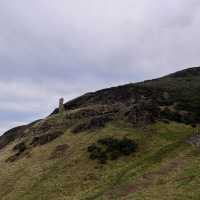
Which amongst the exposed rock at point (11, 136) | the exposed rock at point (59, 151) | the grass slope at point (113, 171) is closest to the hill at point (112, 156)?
the grass slope at point (113, 171)

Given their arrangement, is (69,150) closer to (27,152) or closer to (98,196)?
(27,152)

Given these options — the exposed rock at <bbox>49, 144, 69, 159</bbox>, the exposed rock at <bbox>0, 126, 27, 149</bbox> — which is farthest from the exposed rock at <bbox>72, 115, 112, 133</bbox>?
the exposed rock at <bbox>0, 126, 27, 149</bbox>

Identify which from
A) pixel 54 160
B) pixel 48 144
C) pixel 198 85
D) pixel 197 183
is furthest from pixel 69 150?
pixel 198 85

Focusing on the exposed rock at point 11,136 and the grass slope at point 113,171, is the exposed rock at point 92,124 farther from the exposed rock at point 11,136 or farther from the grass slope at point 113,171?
the exposed rock at point 11,136

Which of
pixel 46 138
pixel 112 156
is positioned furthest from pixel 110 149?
pixel 46 138

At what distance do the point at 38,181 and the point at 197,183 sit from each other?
773 inches

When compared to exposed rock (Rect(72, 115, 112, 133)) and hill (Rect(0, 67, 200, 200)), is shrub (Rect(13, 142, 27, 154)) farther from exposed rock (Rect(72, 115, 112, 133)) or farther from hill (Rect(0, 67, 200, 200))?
exposed rock (Rect(72, 115, 112, 133))

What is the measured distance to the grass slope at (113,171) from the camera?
125ft

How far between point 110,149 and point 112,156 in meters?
1.75

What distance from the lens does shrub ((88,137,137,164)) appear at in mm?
50406

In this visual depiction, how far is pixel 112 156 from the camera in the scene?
166 ft

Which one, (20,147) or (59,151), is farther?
(20,147)

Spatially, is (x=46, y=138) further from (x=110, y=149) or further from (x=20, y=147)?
(x=110, y=149)

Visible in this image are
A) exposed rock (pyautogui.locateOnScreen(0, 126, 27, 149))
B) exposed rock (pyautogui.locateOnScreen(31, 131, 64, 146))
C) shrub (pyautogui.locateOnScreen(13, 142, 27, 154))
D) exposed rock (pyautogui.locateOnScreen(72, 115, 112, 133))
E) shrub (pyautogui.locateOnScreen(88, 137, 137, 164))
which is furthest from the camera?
exposed rock (pyautogui.locateOnScreen(0, 126, 27, 149))
